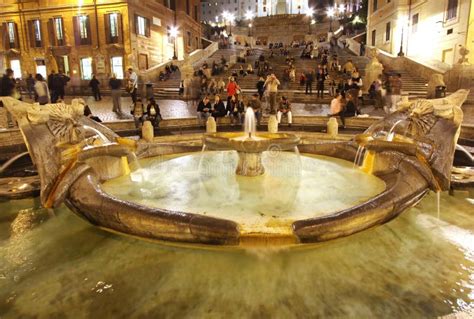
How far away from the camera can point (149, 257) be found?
11.3 feet

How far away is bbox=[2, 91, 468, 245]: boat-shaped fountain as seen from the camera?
3318 millimetres

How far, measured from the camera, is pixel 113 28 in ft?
90.1

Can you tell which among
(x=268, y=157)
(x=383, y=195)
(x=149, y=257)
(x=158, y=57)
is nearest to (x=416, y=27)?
(x=158, y=57)

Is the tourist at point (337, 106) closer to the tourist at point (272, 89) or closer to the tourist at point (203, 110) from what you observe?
the tourist at point (272, 89)

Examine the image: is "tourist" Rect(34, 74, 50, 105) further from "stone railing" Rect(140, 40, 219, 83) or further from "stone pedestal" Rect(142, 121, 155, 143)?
"stone railing" Rect(140, 40, 219, 83)

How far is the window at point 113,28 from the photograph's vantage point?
2716 cm

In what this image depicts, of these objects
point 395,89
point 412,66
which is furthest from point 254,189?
point 412,66

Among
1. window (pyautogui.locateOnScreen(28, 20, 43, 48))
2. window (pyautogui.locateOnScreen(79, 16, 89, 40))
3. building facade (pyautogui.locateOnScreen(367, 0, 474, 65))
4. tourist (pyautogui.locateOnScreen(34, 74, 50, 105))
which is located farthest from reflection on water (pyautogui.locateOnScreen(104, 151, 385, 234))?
window (pyautogui.locateOnScreen(28, 20, 43, 48))

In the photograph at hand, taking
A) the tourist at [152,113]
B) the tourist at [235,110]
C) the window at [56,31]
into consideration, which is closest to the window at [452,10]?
the tourist at [235,110]

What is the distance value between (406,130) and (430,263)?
2.52 metres

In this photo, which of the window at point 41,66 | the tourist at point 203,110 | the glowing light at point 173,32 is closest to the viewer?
the tourist at point 203,110

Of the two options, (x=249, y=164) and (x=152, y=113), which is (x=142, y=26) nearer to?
(x=152, y=113)

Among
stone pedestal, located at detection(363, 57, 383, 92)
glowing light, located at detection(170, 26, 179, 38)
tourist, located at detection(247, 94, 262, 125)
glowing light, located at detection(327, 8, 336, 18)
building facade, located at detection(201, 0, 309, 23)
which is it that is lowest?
tourist, located at detection(247, 94, 262, 125)

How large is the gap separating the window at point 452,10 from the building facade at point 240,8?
170 feet
